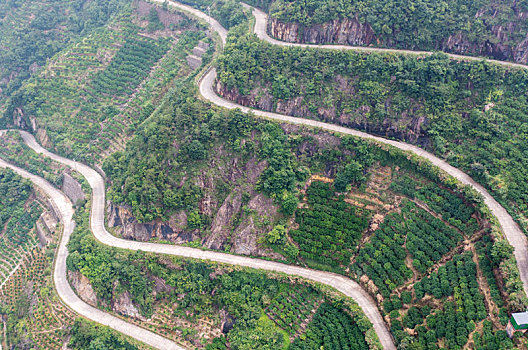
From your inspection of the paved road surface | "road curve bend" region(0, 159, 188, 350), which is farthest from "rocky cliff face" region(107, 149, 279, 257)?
"road curve bend" region(0, 159, 188, 350)

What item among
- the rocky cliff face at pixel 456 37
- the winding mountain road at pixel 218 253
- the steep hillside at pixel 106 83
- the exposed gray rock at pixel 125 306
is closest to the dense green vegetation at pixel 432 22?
the rocky cliff face at pixel 456 37

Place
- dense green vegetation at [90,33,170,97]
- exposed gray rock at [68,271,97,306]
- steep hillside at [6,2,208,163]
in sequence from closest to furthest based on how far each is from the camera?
exposed gray rock at [68,271,97,306], steep hillside at [6,2,208,163], dense green vegetation at [90,33,170,97]

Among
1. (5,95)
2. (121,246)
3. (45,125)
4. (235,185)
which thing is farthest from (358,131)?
(5,95)

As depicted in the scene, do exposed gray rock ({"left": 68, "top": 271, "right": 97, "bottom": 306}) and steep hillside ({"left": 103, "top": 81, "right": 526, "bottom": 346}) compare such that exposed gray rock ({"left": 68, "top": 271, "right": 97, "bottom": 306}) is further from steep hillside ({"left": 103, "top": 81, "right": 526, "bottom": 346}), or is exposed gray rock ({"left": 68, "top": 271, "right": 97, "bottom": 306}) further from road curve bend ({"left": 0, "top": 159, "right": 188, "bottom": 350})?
steep hillside ({"left": 103, "top": 81, "right": 526, "bottom": 346})

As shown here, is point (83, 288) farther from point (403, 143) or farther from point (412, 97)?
point (412, 97)

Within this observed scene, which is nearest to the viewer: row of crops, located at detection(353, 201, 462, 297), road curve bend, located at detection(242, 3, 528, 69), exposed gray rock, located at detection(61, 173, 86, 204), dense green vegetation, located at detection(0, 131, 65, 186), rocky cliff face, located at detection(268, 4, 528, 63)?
row of crops, located at detection(353, 201, 462, 297)

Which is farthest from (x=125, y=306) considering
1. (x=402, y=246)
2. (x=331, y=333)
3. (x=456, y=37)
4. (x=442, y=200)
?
(x=456, y=37)

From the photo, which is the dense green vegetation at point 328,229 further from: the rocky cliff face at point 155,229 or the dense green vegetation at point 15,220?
the dense green vegetation at point 15,220
